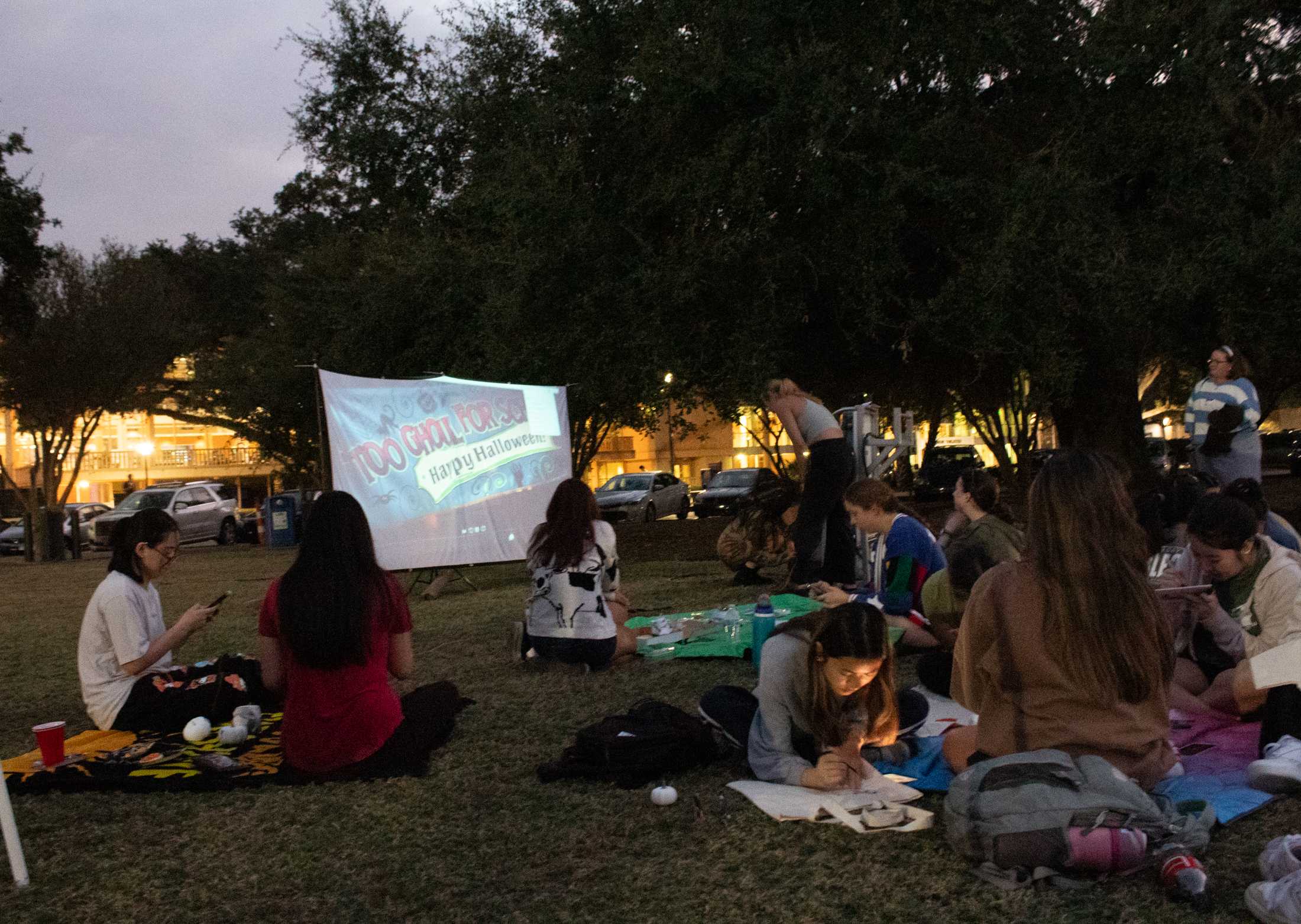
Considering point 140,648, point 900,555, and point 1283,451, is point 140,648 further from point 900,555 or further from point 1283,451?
point 1283,451

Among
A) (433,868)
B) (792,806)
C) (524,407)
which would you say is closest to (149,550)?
(433,868)

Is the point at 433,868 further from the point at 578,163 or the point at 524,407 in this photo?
the point at 578,163

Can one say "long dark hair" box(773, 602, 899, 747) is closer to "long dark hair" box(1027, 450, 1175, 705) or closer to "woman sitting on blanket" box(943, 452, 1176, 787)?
"woman sitting on blanket" box(943, 452, 1176, 787)

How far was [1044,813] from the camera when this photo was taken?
10.7ft

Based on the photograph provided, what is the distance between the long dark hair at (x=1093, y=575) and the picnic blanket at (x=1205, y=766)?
743mm

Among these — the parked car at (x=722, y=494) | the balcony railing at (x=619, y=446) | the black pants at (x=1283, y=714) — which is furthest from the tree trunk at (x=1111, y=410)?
the balcony railing at (x=619, y=446)

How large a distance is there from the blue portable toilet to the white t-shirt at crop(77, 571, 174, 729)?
57.7 feet

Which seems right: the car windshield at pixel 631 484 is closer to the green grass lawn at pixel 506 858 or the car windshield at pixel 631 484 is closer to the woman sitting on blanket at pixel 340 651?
the green grass lawn at pixel 506 858

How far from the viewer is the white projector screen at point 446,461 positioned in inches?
430

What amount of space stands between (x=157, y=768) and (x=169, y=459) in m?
59.5

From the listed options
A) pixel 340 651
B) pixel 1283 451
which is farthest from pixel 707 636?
pixel 1283 451

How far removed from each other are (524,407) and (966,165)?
5.31 meters

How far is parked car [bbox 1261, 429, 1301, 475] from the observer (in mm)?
32875

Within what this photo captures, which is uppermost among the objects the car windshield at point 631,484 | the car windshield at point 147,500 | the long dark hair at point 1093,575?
the car windshield at point 147,500
